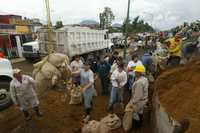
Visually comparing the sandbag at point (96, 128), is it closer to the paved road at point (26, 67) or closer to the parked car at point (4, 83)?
the parked car at point (4, 83)

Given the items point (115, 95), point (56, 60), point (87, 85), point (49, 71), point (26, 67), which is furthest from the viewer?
point (26, 67)

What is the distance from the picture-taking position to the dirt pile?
4685mm

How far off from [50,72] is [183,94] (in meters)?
5.91

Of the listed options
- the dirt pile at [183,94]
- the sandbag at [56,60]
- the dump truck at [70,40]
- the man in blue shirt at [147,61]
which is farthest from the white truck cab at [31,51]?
the dirt pile at [183,94]

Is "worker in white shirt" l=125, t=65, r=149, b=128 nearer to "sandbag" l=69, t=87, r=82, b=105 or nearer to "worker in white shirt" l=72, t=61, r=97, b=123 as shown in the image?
"worker in white shirt" l=72, t=61, r=97, b=123

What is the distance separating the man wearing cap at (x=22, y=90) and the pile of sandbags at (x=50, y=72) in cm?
341

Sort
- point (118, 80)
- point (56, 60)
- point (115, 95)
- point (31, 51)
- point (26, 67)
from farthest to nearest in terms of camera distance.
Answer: point (31, 51) < point (26, 67) < point (56, 60) < point (115, 95) < point (118, 80)

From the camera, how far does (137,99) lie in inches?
226

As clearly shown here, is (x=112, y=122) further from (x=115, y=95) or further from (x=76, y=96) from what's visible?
(x=76, y=96)

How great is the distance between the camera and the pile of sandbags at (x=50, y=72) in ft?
33.0

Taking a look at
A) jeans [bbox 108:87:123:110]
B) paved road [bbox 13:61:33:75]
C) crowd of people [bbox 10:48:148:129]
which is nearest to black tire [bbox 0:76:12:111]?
crowd of people [bbox 10:48:148:129]

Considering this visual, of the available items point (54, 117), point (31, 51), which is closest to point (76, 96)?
point (54, 117)

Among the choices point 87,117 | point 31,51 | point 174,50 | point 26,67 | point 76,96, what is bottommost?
point 26,67

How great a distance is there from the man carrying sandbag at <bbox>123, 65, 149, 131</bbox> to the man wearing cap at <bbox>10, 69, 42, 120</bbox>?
7.92 ft
